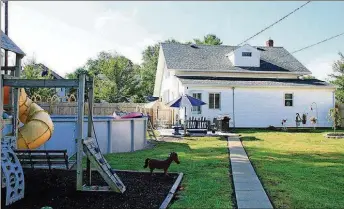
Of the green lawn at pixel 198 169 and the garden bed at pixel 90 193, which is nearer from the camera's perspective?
the garden bed at pixel 90 193

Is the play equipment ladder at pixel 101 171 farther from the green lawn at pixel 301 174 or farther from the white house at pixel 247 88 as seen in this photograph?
the white house at pixel 247 88

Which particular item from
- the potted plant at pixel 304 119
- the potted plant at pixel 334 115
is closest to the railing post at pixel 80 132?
the potted plant at pixel 334 115

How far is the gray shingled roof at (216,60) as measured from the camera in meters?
30.8

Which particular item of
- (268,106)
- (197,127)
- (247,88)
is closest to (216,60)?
(247,88)

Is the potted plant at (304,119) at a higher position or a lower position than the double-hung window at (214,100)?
lower

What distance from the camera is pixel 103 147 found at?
44.4ft

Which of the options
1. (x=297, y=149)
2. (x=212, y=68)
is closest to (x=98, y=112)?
(x=212, y=68)

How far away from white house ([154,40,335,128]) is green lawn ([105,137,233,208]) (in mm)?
10757

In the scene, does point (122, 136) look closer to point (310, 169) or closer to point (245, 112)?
point (310, 169)

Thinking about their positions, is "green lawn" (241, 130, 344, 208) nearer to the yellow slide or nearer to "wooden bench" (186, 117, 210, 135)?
"wooden bench" (186, 117, 210, 135)

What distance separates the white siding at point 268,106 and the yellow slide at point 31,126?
54.7ft

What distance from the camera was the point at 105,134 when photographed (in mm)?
13609

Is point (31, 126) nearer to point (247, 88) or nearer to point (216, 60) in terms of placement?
point (247, 88)

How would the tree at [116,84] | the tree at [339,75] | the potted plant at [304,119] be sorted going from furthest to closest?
the tree at [339,75] → the tree at [116,84] → the potted plant at [304,119]
